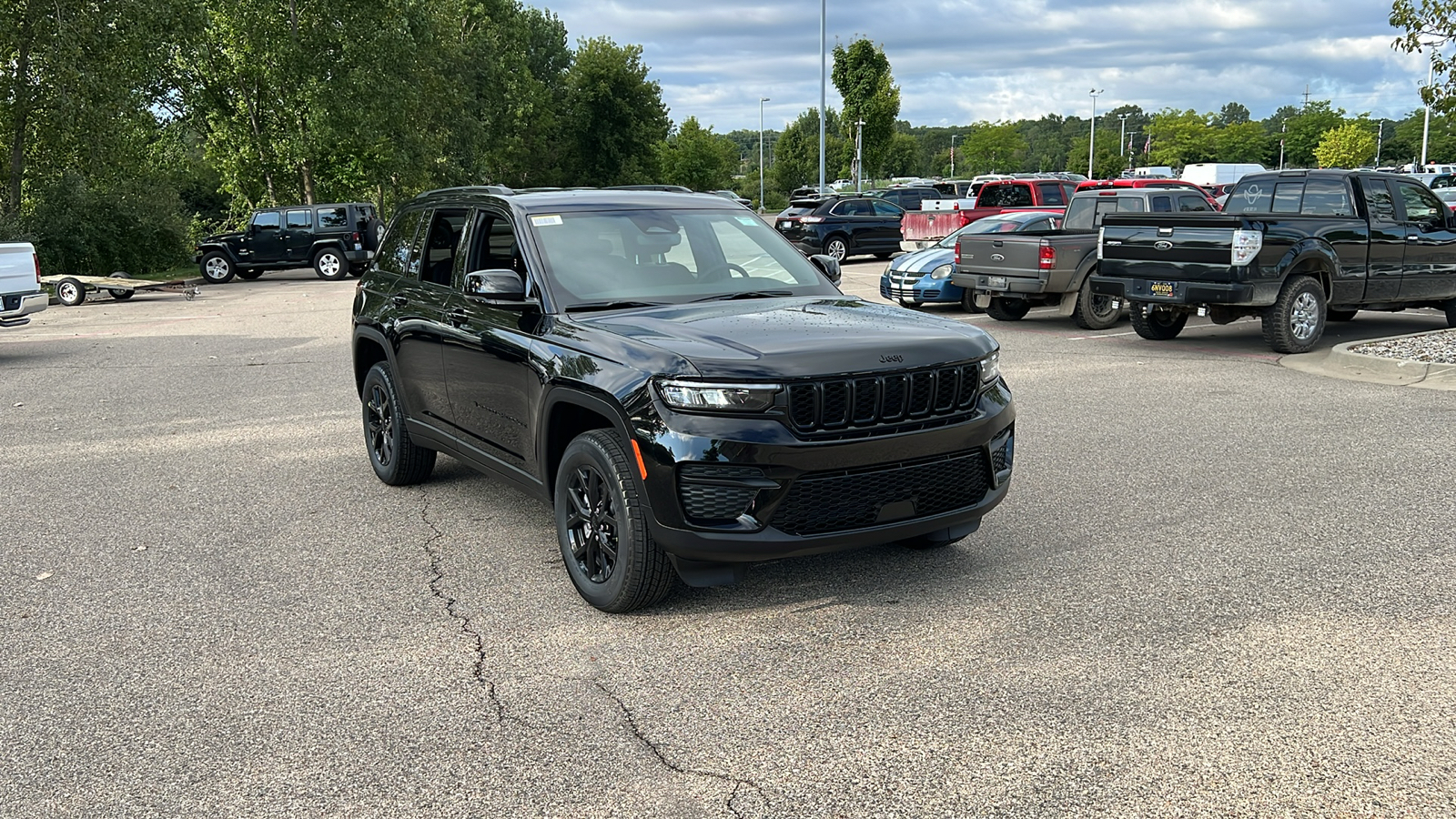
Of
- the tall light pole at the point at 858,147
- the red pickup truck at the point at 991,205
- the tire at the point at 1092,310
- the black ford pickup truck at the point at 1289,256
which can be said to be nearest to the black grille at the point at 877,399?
the black ford pickup truck at the point at 1289,256

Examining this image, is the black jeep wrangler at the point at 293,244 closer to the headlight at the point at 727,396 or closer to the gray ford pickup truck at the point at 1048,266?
the gray ford pickup truck at the point at 1048,266

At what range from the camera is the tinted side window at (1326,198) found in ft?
43.5

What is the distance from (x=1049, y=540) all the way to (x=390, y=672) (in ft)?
10.5

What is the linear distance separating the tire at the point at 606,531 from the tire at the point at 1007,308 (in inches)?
479

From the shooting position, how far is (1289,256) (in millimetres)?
12352

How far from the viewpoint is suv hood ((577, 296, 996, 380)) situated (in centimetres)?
451

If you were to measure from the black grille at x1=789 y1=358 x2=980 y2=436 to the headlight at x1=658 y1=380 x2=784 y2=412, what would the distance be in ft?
0.32

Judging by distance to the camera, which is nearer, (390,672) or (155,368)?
(390,672)

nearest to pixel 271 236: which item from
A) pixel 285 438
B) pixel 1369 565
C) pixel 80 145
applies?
pixel 80 145

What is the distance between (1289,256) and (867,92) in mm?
48898

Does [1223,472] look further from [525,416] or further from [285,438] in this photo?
[285,438]

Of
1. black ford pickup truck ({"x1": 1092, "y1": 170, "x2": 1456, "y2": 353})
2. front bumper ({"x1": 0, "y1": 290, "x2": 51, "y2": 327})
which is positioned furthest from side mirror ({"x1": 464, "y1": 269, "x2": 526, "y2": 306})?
front bumper ({"x1": 0, "y1": 290, "x2": 51, "y2": 327})

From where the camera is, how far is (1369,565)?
215 inches

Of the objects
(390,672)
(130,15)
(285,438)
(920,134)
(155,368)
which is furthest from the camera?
(920,134)
